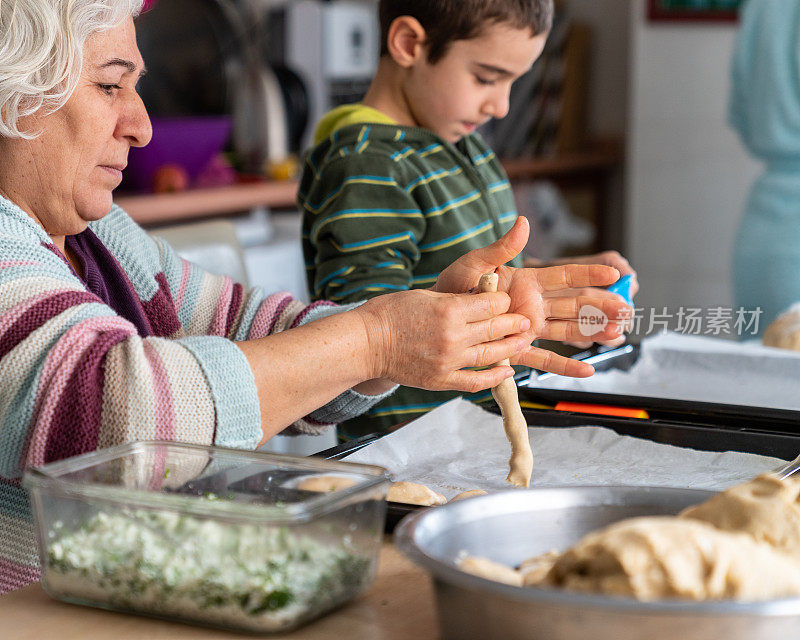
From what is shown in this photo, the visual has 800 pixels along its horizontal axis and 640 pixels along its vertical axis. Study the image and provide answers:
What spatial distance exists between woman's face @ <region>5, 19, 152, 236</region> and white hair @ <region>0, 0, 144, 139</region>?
0.6 inches

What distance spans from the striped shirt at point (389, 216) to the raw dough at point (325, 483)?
27.1 inches

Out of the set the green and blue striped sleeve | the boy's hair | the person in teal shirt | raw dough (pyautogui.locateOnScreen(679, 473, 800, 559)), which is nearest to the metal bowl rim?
raw dough (pyautogui.locateOnScreen(679, 473, 800, 559))

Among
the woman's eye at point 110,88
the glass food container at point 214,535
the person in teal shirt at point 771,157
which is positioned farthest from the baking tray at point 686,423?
the person in teal shirt at point 771,157

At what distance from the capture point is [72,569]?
0.69 meters

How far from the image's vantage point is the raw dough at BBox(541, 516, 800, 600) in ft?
1.83

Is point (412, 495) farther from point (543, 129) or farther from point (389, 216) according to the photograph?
point (543, 129)

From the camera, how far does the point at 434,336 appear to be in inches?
38.5

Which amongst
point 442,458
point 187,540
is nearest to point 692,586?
point 187,540

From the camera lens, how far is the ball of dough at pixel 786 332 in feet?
5.37

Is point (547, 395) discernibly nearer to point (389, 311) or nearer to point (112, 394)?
point (389, 311)

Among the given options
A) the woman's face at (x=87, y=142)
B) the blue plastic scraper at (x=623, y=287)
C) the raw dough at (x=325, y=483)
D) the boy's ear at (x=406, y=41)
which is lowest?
the blue plastic scraper at (x=623, y=287)

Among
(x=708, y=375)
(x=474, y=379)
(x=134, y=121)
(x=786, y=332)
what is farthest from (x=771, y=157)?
(x=134, y=121)

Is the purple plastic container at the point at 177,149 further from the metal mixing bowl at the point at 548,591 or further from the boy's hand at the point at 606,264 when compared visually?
the metal mixing bowl at the point at 548,591

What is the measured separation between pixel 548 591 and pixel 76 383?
1.47ft
